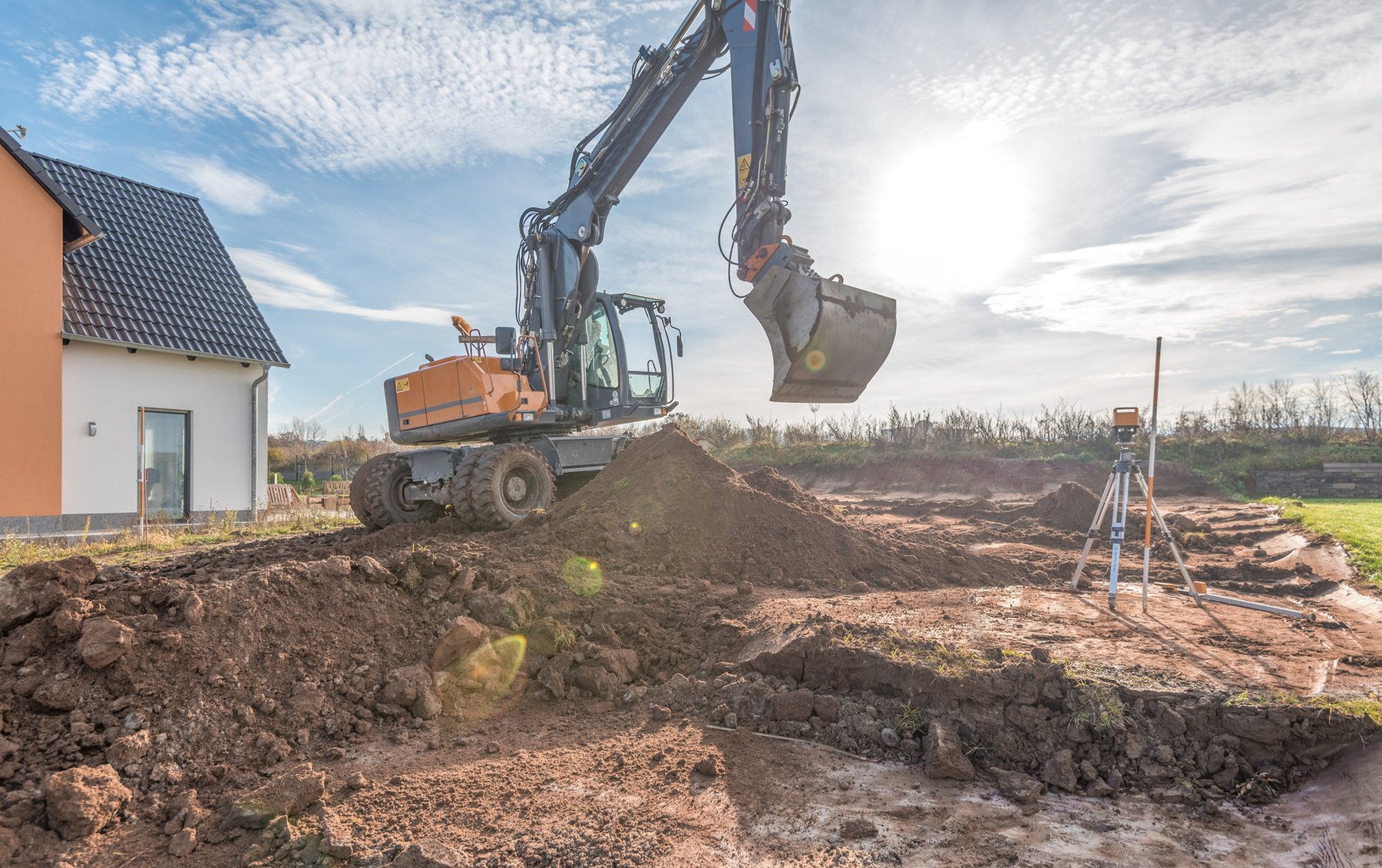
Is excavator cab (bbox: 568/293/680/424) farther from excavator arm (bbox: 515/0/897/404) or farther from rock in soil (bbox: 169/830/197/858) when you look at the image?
rock in soil (bbox: 169/830/197/858)

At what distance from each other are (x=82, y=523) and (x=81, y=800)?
437 inches

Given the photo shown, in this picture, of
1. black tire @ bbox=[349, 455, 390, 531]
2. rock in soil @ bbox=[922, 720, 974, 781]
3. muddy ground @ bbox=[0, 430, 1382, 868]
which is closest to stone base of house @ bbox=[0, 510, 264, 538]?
black tire @ bbox=[349, 455, 390, 531]

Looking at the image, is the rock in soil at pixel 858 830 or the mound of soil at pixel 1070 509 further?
the mound of soil at pixel 1070 509

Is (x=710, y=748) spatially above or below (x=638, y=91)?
below

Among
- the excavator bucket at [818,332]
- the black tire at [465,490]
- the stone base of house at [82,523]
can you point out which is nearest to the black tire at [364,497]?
the black tire at [465,490]

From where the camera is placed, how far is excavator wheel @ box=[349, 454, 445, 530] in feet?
33.0

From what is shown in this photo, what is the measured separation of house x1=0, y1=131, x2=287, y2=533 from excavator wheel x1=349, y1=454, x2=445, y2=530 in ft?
15.5

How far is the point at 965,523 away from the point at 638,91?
26.8 ft

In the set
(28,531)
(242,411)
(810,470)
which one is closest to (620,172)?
(242,411)

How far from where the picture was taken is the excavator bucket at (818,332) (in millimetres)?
6766

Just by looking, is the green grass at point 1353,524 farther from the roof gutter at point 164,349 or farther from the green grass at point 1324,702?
the roof gutter at point 164,349

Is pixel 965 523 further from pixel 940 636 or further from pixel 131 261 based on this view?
pixel 131 261

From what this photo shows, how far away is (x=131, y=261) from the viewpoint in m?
13.7

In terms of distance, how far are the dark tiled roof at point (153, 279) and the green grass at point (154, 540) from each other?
3094 millimetres
